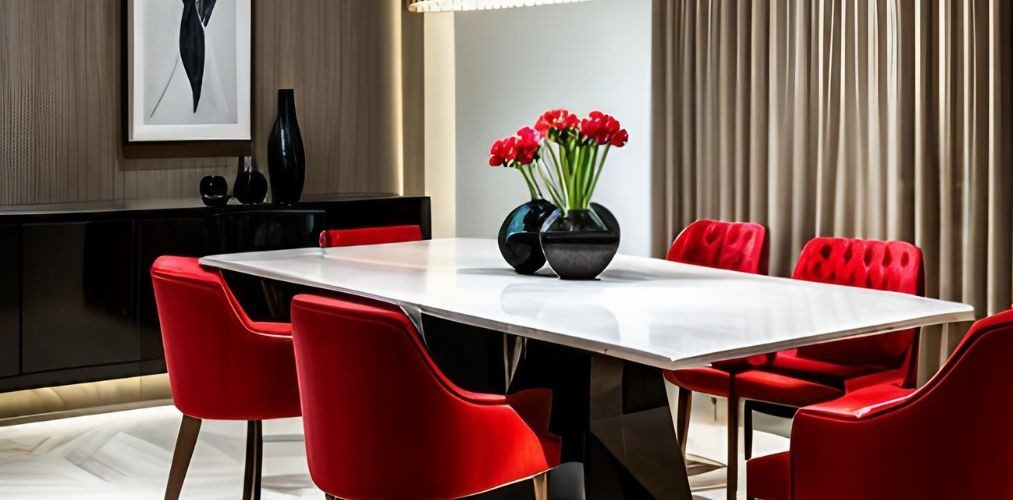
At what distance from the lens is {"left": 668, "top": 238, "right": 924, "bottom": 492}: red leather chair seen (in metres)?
3.04

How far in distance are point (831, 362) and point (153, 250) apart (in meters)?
2.68

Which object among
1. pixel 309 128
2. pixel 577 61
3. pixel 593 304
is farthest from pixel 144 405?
pixel 593 304

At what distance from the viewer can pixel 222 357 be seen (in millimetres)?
2742

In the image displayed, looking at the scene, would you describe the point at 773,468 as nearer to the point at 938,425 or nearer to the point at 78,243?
the point at 938,425

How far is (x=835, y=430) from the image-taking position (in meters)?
1.98

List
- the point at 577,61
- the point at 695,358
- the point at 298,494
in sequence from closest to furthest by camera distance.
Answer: the point at 695,358 → the point at 298,494 → the point at 577,61

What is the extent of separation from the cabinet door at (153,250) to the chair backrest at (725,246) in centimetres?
203

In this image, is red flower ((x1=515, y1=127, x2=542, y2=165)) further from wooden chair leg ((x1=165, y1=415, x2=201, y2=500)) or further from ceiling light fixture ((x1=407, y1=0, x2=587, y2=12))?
wooden chair leg ((x1=165, y1=415, x2=201, y2=500))

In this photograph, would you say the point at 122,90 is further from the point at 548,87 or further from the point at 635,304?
the point at 635,304

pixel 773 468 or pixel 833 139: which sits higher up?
pixel 833 139

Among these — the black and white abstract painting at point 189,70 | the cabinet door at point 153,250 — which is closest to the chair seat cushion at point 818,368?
the cabinet door at point 153,250

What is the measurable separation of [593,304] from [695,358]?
60cm

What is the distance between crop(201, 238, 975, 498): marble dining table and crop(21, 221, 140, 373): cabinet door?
127 centimetres

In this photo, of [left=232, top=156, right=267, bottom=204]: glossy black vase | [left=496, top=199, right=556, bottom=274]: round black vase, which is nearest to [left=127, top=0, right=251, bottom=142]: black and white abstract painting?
[left=232, top=156, right=267, bottom=204]: glossy black vase
